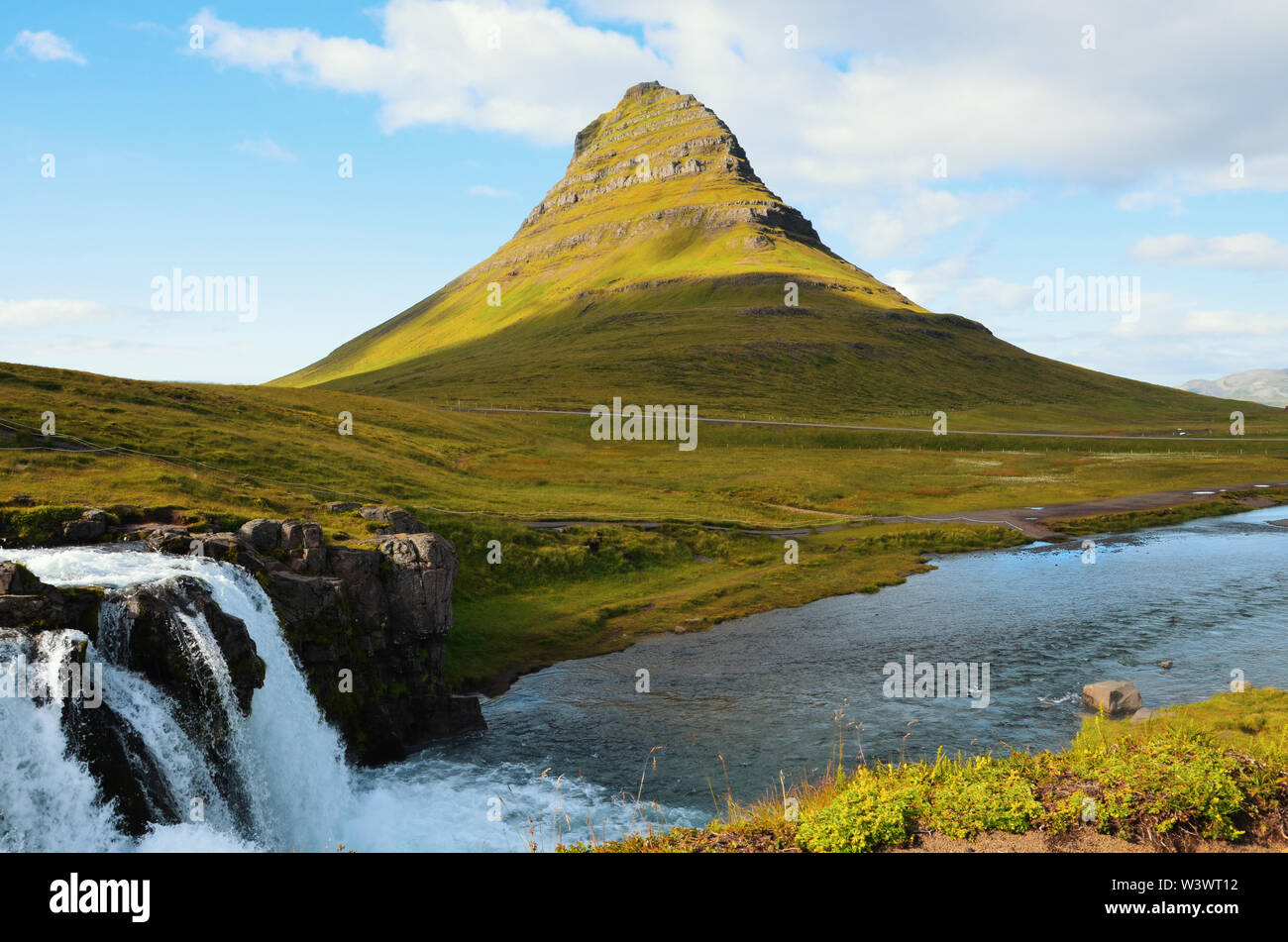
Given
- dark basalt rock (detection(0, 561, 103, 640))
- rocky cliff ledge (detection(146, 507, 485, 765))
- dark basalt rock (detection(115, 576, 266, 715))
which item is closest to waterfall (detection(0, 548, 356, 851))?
dark basalt rock (detection(115, 576, 266, 715))

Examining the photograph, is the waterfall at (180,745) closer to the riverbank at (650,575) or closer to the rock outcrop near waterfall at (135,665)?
the rock outcrop near waterfall at (135,665)

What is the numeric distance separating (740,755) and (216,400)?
84558 millimetres

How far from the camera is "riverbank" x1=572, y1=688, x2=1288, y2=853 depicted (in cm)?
1418

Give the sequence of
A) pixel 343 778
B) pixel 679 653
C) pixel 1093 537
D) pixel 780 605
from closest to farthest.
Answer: pixel 343 778 → pixel 679 653 → pixel 780 605 → pixel 1093 537

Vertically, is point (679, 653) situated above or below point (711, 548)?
below

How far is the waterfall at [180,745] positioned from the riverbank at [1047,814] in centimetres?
1313

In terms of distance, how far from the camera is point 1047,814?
14906 mm

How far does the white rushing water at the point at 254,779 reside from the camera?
63.5ft

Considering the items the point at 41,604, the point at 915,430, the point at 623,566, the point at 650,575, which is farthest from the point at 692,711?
the point at 915,430
